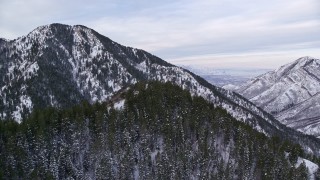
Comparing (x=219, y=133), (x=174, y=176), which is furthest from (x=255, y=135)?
(x=174, y=176)

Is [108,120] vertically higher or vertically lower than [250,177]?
higher

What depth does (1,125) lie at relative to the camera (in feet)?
548

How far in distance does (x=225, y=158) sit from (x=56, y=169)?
83070 millimetres

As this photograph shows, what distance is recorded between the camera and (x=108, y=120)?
18338 centimetres

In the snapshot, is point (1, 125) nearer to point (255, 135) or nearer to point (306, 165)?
point (255, 135)

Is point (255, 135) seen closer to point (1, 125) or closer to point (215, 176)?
point (215, 176)

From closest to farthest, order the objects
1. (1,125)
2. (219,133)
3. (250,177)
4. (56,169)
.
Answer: (56,169), (1,125), (250,177), (219,133)

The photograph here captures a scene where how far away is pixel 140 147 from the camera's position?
17612cm

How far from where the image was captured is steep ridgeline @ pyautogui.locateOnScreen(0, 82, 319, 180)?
161 metres

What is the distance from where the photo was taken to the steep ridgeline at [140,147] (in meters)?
161

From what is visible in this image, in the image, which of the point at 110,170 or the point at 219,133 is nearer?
the point at 110,170

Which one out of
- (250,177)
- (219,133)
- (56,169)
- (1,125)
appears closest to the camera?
(56,169)

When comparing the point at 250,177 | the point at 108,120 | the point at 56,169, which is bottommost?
the point at 250,177

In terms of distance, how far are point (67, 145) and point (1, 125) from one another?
3137 centimetres
